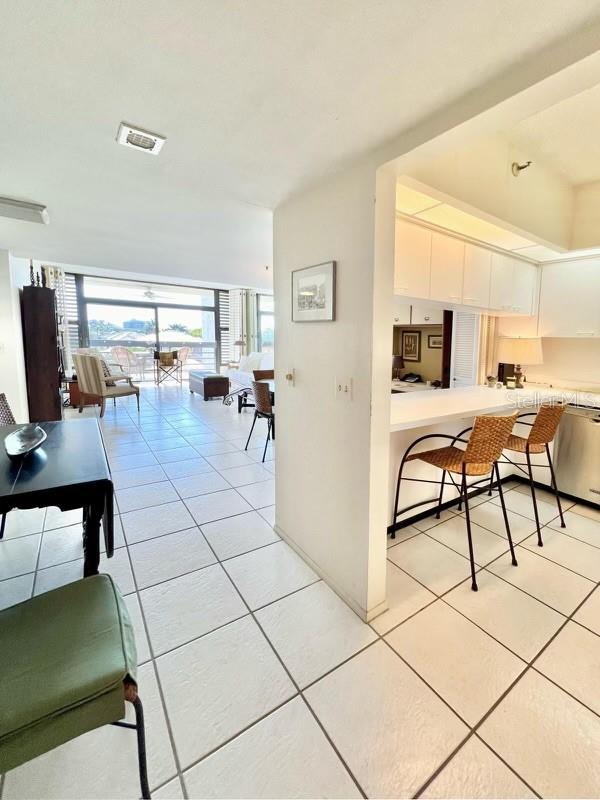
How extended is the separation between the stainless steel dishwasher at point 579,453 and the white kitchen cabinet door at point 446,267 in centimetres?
138

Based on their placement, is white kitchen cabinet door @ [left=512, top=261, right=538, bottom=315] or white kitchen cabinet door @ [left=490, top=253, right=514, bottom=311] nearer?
white kitchen cabinet door @ [left=490, top=253, right=514, bottom=311]

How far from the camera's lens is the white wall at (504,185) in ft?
5.59

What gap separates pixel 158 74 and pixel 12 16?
1.17 ft

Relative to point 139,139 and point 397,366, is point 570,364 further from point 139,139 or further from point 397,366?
point 139,139

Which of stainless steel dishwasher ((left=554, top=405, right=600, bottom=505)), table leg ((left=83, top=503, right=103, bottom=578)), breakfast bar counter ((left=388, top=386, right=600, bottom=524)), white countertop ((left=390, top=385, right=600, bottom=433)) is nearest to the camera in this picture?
table leg ((left=83, top=503, right=103, bottom=578))

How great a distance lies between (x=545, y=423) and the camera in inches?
94.4

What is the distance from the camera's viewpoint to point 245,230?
273 centimetres

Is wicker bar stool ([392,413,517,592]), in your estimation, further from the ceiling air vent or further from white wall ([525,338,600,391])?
the ceiling air vent

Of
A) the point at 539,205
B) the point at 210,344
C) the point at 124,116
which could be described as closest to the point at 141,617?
the point at 124,116

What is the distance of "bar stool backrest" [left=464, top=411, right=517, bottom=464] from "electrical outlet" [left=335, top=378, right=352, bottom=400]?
2.57ft

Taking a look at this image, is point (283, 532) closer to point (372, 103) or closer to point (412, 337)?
point (372, 103)

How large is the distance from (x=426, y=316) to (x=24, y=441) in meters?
3.56

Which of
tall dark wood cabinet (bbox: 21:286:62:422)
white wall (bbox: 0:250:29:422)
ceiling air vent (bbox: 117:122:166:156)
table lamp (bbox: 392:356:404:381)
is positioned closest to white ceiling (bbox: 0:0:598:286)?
ceiling air vent (bbox: 117:122:166:156)

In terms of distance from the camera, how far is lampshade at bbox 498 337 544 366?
10.9ft
